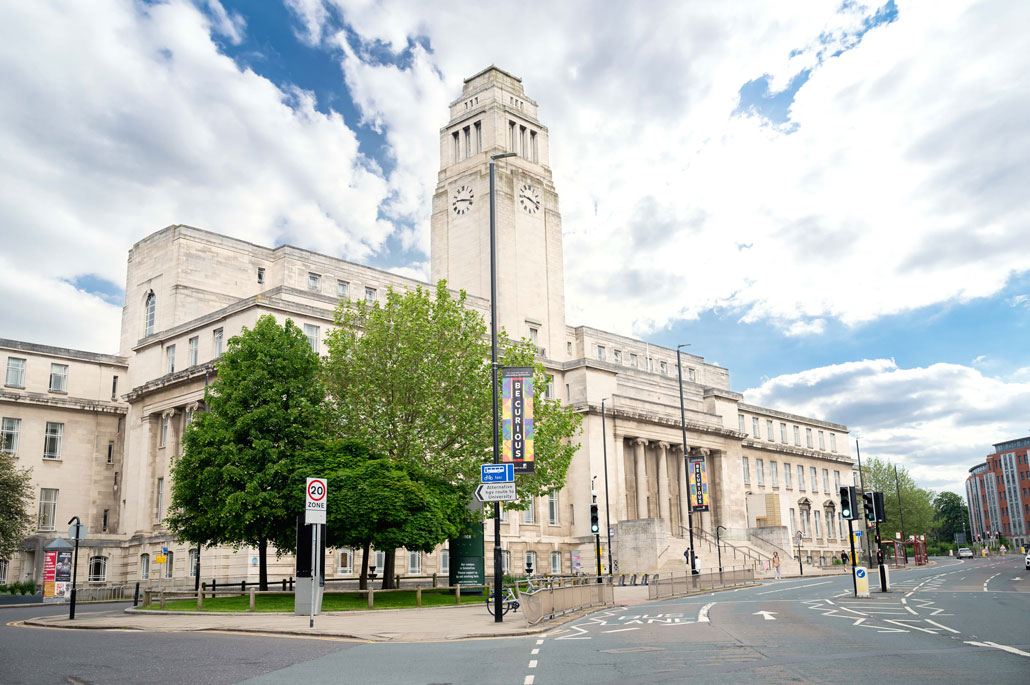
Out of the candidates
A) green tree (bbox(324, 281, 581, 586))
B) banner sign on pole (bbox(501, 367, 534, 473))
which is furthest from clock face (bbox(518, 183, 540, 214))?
banner sign on pole (bbox(501, 367, 534, 473))

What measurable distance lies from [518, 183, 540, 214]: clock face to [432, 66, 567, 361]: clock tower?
3.7 inches

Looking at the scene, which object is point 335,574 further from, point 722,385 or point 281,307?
point 722,385

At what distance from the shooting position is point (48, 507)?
6406 centimetres

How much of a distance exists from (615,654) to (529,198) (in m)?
68.6

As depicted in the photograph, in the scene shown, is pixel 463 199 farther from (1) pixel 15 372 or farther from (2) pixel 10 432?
(2) pixel 10 432

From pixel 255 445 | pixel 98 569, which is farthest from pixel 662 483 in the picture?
pixel 255 445

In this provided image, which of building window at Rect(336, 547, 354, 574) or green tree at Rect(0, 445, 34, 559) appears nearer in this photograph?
green tree at Rect(0, 445, 34, 559)

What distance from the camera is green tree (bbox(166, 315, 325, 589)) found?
3991cm

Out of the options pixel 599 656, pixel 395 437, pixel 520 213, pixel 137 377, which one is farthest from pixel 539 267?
pixel 599 656

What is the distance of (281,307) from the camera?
5662 centimetres

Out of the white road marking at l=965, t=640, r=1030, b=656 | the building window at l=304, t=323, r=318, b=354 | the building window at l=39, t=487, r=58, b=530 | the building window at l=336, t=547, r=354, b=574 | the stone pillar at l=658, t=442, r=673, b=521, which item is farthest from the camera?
the stone pillar at l=658, t=442, r=673, b=521

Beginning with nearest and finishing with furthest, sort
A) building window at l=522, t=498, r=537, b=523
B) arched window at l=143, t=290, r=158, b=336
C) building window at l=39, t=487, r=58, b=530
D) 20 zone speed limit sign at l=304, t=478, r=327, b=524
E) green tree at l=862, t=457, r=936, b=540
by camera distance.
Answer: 20 zone speed limit sign at l=304, t=478, r=327, b=524 → building window at l=39, t=487, r=58, b=530 → arched window at l=143, t=290, r=158, b=336 → building window at l=522, t=498, r=537, b=523 → green tree at l=862, t=457, r=936, b=540

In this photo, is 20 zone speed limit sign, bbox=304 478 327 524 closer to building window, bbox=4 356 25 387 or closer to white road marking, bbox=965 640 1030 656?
white road marking, bbox=965 640 1030 656

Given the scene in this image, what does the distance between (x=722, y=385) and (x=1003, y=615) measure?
86614 millimetres
